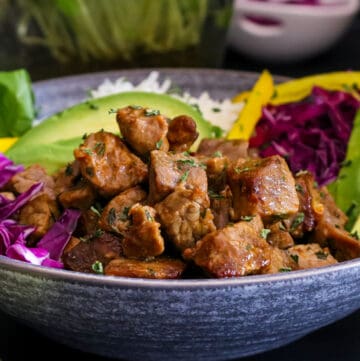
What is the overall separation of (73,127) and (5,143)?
0.24 metres

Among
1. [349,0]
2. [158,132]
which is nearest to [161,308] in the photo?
[158,132]

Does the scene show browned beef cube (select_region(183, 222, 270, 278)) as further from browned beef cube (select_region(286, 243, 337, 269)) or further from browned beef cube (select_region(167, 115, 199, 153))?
browned beef cube (select_region(167, 115, 199, 153))

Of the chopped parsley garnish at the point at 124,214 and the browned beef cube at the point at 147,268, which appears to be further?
the chopped parsley garnish at the point at 124,214

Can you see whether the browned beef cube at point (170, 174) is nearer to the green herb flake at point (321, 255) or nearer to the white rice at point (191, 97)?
the green herb flake at point (321, 255)

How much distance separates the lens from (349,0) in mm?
4121

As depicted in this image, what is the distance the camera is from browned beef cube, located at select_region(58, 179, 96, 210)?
186 centimetres

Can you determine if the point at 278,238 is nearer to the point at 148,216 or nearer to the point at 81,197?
the point at 148,216

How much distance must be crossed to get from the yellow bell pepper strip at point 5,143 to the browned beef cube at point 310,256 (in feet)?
3.68

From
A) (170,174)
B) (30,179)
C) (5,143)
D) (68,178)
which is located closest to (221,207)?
(170,174)

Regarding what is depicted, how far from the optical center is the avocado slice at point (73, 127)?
2.29m

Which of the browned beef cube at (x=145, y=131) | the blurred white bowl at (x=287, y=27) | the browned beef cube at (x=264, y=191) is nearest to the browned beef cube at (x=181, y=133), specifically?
the browned beef cube at (x=145, y=131)

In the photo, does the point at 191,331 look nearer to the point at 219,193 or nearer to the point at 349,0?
the point at 219,193

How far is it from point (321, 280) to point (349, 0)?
9.73 feet

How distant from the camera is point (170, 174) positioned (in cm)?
171
